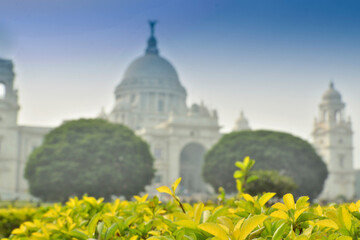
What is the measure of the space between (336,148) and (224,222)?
237ft

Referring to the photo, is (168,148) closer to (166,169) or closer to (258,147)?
(166,169)

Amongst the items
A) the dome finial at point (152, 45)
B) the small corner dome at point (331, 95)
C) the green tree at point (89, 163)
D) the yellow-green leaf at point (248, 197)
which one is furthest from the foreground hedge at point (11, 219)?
the dome finial at point (152, 45)

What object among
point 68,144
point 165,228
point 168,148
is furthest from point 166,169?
point 165,228

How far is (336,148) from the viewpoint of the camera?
70.4m

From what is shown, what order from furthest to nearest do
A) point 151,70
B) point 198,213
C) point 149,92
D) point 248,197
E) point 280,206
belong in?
point 151,70, point 149,92, point 248,197, point 198,213, point 280,206

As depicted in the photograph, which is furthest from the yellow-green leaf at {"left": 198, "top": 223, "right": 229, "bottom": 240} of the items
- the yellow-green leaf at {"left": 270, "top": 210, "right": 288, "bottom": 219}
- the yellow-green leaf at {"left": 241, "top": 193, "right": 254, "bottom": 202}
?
the yellow-green leaf at {"left": 241, "top": 193, "right": 254, "bottom": 202}

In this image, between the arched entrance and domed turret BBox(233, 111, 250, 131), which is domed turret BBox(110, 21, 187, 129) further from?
the arched entrance

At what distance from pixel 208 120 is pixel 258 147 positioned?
790 inches

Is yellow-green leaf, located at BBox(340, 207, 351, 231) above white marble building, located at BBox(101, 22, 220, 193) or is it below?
below

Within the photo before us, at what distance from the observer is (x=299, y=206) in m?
2.57

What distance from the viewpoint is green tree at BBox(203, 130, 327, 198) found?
4325 centimetres

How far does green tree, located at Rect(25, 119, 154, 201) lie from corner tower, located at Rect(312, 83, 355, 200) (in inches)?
1506

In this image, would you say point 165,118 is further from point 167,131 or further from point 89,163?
point 89,163

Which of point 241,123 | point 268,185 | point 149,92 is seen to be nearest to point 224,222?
point 268,185
